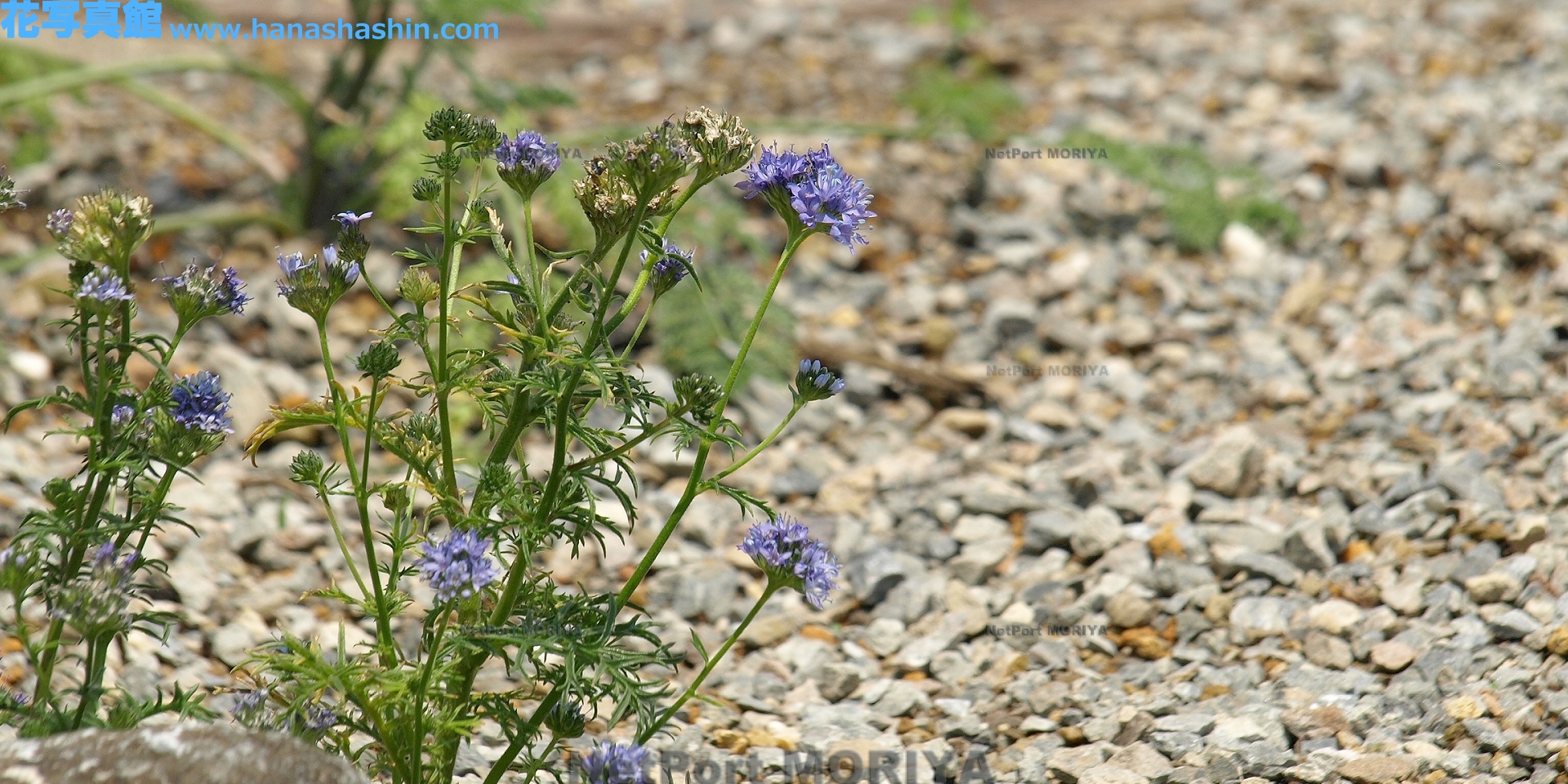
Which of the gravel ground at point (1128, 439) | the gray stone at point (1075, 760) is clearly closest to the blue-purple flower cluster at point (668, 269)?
the gravel ground at point (1128, 439)

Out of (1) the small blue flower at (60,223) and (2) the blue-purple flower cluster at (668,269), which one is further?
(2) the blue-purple flower cluster at (668,269)

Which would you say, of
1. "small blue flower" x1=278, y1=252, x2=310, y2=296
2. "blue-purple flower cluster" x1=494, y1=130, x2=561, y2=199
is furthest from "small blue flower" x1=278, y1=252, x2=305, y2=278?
"blue-purple flower cluster" x1=494, y1=130, x2=561, y2=199

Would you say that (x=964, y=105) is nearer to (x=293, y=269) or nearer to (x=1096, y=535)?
(x=1096, y=535)

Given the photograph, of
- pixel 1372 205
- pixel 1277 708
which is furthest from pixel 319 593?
pixel 1372 205

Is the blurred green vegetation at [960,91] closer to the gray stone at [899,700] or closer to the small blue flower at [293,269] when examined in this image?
the gray stone at [899,700]

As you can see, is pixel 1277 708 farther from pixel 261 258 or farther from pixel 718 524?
pixel 261 258

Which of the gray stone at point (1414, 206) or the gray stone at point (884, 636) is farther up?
the gray stone at point (1414, 206)

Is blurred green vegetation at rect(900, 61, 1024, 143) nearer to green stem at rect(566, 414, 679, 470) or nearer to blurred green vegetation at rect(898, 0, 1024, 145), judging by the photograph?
blurred green vegetation at rect(898, 0, 1024, 145)

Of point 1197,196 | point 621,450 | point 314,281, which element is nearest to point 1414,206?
point 1197,196
